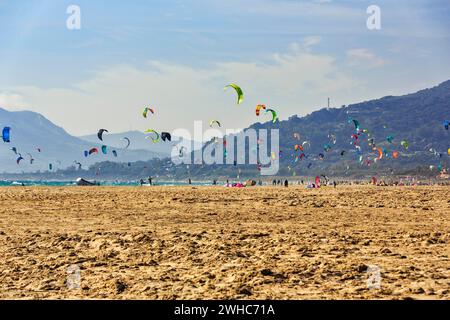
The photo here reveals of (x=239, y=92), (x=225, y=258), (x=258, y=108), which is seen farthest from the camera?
(x=258, y=108)

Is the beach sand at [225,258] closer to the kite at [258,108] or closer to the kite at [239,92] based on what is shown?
the kite at [239,92]

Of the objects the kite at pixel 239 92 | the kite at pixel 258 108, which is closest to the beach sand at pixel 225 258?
the kite at pixel 239 92

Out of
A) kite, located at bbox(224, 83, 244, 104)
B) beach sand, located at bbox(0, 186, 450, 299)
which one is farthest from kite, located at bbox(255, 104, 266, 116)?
beach sand, located at bbox(0, 186, 450, 299)

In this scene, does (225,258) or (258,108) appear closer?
(225,258)

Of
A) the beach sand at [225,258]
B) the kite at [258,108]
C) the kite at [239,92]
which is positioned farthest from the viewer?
the kite at [258,108]

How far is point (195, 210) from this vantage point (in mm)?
23875

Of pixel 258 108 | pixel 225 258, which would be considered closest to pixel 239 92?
pixel 258 108

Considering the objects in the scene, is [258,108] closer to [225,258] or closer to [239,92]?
[239,92]

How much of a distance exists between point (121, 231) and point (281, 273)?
685 cm

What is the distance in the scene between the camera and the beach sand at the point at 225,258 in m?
8.91

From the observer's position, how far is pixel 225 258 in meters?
11.3

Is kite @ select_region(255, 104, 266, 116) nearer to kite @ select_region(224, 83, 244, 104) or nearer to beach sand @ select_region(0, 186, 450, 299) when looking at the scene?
kite @ select_region(224, 83, 244, 104)
